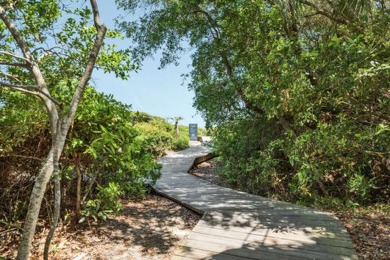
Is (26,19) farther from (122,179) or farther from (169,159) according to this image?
(169,159)

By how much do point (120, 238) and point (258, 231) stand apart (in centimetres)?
205

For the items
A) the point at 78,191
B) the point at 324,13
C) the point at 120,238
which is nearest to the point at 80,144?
the point at 78,191

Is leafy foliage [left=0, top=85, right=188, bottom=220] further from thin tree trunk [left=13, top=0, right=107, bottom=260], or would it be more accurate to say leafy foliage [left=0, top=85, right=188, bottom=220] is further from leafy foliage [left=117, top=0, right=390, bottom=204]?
leafy foliage [left=117, top=0, right=390, bottom=204]

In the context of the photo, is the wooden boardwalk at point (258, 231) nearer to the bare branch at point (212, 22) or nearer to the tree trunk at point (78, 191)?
the tree trunk at point (78, 191)

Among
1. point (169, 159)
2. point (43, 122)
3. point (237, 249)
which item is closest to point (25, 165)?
→ point (43, 122)

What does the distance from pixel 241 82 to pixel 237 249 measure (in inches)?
197

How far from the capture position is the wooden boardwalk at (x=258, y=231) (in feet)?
11.8

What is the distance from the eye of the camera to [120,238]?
420 cm

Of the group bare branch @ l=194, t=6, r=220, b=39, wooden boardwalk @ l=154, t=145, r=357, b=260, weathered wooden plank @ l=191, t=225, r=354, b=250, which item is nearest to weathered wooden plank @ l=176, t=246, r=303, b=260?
wooden boardwalk @ l=154, t=145, r=357, b=260

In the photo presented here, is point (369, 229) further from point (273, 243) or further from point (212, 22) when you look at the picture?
point (212, 22)

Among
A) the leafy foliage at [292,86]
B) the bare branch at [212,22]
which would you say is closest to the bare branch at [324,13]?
the leafy foliage at [292,86]

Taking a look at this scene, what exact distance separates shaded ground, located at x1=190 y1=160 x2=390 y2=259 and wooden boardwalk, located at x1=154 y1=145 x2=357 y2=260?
0.57 ft

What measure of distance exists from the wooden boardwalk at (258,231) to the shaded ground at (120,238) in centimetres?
32

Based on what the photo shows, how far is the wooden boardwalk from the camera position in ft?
11.8
